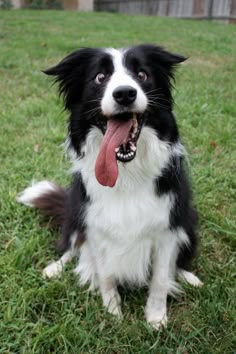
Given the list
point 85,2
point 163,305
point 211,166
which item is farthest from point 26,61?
point 85,2

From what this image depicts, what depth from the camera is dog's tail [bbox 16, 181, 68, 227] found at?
278cm

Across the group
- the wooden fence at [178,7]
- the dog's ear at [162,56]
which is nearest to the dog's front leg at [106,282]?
the dog's ear at [162,56]

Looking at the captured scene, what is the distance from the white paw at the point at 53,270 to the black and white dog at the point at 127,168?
0.78 ft

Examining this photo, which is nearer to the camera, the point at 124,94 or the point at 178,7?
the point at 124,94

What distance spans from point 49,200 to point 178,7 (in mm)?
14505

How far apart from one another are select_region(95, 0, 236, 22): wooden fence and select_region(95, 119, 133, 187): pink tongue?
1317cm

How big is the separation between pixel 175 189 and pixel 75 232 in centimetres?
68

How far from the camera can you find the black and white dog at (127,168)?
182 centimetres

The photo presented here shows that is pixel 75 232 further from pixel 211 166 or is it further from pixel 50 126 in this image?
pixel 50 126

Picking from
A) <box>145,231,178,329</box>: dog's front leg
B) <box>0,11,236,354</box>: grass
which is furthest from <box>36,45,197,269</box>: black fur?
<box>0,11,236,354</box>: grass

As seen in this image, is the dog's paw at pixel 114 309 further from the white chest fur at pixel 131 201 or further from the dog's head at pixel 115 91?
the dog's head at pixel 115 91

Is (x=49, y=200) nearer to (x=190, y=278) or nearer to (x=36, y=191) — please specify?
(x=36, y=191)

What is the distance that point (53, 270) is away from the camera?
2.41 meters

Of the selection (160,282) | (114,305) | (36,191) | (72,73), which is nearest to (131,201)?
(160,282)
